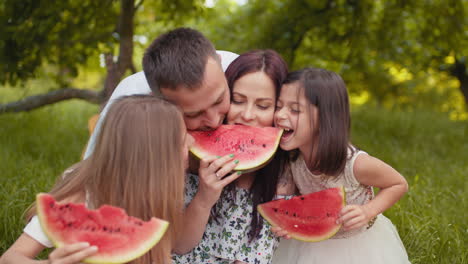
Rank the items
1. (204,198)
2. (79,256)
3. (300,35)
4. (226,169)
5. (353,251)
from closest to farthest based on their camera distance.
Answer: (79,256) → (226,169) → (204,198) → (353,251) → (300,35)

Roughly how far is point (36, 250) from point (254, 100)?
1374 mm

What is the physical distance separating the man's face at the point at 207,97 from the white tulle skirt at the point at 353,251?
1.04m

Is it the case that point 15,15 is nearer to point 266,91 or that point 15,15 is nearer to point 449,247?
point 266,91

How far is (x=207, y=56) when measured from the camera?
8.34 ft

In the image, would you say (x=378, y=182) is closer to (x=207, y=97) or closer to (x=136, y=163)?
(x=207, y=97)

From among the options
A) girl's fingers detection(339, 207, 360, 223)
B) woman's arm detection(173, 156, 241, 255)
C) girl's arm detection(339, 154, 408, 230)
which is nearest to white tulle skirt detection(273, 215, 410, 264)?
girl's arm detection(339, 154, 408, 230)

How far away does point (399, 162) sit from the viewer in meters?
4.88

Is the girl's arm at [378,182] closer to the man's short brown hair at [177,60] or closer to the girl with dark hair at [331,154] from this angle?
the girl with dark hair at [331,154]

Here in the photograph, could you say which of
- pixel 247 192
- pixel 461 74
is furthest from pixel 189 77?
pixel 461 74

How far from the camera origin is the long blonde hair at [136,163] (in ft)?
6.56

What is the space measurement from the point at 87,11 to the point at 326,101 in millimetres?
3667

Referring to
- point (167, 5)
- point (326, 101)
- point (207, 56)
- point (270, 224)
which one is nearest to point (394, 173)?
point (326, 101)

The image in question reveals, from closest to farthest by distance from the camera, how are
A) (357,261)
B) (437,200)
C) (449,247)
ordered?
(357,261)
(449,247)
(437,200)

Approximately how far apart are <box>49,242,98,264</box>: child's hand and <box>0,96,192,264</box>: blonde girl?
0.98ft
